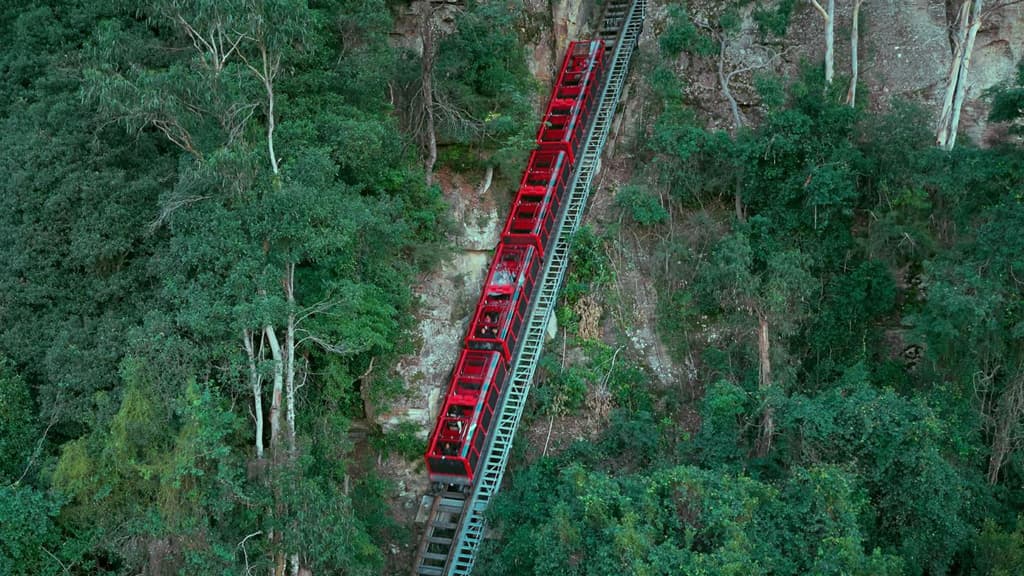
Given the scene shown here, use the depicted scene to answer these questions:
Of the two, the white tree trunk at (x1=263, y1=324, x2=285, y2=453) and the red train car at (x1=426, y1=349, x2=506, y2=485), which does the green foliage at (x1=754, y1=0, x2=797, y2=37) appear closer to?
the red train car at (x1=426, y1=349, x2=506, y2=485)

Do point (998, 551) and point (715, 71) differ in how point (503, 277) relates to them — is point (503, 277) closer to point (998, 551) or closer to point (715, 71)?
point (715, 71)

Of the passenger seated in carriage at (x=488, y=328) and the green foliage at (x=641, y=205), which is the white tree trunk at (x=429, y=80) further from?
the green foliage at (x=641, y=205)

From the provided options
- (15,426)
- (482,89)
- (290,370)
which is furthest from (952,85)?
(15,426)

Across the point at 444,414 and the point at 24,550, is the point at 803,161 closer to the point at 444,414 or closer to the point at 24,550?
the point at 444,414

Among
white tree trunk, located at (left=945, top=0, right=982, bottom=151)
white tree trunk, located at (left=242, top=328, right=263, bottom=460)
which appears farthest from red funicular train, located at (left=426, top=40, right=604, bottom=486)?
white tree trunk, located at (left=945, top=0, right=982, bottom=151)

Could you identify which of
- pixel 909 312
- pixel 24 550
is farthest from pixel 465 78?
pixel 24 550
